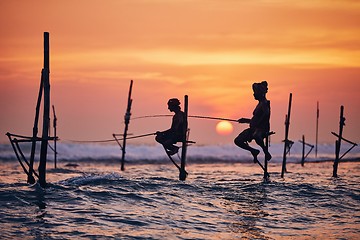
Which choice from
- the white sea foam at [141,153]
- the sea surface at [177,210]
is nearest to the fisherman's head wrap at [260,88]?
A: the sea surface at [177,210]

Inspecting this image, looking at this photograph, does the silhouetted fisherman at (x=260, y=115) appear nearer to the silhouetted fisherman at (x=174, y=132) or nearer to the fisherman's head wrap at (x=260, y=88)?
the fisherman's head wrap at (x=260, y=88)

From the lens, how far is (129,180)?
64.9 feet

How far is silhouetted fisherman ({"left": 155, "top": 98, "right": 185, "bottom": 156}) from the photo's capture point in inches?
779

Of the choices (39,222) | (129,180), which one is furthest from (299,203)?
(39,222)

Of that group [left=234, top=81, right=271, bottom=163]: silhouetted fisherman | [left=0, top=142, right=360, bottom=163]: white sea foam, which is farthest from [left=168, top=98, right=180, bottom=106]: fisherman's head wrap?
[left=0, top=142, right=360, bottom=163]: white sea foam

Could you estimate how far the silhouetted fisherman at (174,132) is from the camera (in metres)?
19.8

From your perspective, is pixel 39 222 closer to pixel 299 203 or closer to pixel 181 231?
pixel 181 231

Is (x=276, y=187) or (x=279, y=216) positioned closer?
(x=279, y=216)

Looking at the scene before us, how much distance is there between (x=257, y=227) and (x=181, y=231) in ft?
5.90

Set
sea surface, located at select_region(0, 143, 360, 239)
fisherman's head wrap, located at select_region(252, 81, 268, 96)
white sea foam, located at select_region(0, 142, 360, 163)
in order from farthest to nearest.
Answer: white sea foam, located at select_region(0, 142, 360, 163) < fisherman's head wrap, located at select_region(252, 81, 268, 96) < sea surface, located at select_region(0, 143, 360, 239)

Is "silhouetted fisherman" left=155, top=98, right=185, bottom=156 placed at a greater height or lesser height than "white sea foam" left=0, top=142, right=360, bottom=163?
Result: greater

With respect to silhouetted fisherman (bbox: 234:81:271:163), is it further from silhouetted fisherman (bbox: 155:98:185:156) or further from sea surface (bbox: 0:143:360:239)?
silhouetted fisherman (bbox: 155:98:185:156)

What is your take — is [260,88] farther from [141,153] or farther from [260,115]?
[141,153]

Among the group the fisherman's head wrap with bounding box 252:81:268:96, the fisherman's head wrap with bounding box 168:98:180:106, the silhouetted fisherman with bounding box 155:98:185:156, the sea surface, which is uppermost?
the fisherman's head wrap with bounding box 252:81:268:96
